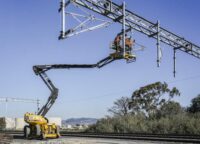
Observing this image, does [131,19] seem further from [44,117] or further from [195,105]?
[195,105]

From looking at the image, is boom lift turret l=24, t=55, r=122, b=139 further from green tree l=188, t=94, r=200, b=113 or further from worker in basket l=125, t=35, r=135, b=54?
green tree l=188, t=94, r=200, b=113

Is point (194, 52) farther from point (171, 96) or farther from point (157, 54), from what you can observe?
point (171, 96)

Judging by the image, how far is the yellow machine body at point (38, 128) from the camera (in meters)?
26.6

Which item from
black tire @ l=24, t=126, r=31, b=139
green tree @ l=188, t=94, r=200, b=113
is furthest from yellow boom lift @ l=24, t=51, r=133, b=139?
green tree @ l=188, t=94, r=200, b=113

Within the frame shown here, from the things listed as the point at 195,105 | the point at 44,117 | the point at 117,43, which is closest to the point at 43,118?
the point at 44,117

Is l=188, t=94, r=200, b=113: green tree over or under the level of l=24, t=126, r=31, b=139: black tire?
over

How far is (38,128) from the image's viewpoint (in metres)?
26.7

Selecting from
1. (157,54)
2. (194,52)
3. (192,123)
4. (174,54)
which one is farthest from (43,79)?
(192,123)

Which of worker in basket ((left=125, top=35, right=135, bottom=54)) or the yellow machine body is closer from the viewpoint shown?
worker in basket ((left=125, top=35, right=135, bottom=54))

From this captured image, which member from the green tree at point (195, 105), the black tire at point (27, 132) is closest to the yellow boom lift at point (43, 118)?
the black tire at point (27, 132)

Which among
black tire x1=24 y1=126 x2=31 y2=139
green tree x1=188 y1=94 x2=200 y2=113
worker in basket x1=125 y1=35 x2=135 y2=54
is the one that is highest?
worker in basket x1=125 y1=35 x2=135 y2=54

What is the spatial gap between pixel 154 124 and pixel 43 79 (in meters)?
17.5

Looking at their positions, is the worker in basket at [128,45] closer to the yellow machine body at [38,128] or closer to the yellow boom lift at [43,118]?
the yellow boom lift at [43,118]

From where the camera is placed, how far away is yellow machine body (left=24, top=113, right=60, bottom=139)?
26.6 metres
